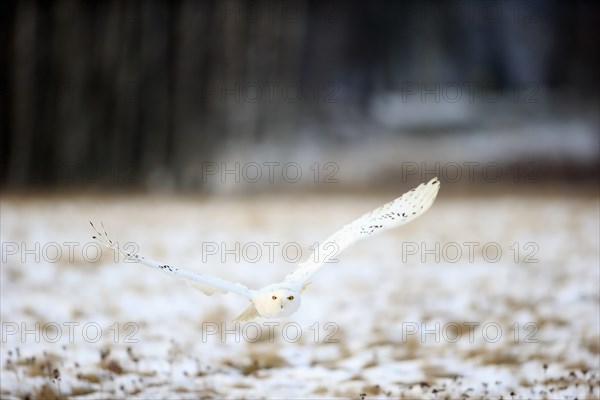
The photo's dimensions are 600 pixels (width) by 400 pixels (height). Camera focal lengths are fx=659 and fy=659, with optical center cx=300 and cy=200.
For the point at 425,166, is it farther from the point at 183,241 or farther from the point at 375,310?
the point at 375,310

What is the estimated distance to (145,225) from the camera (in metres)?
10.7

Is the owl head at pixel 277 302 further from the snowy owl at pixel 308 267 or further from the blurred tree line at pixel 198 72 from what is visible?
the blurred tree line at pixel 198 72

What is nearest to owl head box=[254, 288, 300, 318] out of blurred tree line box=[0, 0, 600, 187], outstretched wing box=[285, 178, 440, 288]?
outstretched wing box=[285, 178, 440, 288]

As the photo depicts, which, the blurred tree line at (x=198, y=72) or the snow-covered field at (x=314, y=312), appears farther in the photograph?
the blurred tree line at (x=198, y=72)

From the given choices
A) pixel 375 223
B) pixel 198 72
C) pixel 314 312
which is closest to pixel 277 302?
pixel 375 223

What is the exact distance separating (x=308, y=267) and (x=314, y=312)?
2973 millimetres

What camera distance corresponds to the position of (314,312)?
6.44m

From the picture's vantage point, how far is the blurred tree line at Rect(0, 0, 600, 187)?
57.0 feet

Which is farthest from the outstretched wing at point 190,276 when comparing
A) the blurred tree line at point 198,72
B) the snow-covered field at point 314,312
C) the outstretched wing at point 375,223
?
the blurred tree line at point 198,72

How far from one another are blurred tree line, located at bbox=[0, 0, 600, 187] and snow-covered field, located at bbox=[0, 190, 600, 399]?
6527mm

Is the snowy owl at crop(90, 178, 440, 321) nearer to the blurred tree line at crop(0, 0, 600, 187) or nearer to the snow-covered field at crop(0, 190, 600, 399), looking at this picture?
the snow-covered field at crop(0, 190, 600, 399)

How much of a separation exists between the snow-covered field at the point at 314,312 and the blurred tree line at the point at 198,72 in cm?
653

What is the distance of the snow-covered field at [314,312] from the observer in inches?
170

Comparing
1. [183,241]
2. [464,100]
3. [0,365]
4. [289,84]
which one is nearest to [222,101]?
[289,84]
